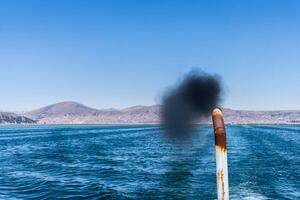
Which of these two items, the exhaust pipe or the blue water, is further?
the blue water

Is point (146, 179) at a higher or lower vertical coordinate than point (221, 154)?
lower

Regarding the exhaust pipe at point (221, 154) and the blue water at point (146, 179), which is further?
the blue water at point (146, 179)

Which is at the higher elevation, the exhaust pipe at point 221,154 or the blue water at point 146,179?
the exhaust pipe at point 221,154

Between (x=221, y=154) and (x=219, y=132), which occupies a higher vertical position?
(x=219, y=132)

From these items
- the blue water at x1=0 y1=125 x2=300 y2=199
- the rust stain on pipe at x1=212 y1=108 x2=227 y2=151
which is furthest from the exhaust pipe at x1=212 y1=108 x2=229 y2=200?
the blue water at x1=0 y1=125 x2=300 y2=199

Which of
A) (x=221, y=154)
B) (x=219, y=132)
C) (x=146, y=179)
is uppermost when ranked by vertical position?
(x=219, y=132)

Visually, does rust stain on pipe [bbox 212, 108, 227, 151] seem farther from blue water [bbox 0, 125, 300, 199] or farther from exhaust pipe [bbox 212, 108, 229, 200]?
blue water [bbox 0, 125, 300, 199]

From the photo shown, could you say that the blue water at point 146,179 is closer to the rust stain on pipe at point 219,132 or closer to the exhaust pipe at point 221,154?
→ the exhaust pipe at point 221,154

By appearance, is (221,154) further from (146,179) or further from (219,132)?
(146,179)

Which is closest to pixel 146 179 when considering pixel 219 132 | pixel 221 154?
pixel 221 154

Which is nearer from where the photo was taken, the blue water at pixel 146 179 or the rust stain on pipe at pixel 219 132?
the rust stain on pipe at pixel 219 132

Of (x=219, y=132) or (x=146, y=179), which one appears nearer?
(x=219, y=132)

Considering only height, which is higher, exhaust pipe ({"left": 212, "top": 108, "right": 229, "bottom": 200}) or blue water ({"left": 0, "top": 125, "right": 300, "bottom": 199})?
exhaust pipe ({"left": 212, "top": 108, "right": 229, "bottom": 200})

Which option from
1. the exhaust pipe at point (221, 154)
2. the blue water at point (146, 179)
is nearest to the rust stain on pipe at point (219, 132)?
the exhaust pipe at point (221, 154)
